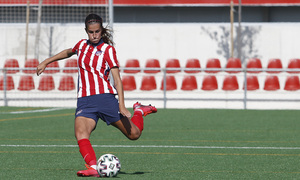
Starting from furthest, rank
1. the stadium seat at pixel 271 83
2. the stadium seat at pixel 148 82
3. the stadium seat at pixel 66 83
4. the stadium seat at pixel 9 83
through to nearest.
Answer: the stadium seat at pixel 148 82 < the stadium seat at pixel 66 83 < the stadium seat at pixel 9 83 < the stadium seat at pixel 271 83

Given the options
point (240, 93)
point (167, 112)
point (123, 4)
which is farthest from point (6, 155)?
point (123, 4)

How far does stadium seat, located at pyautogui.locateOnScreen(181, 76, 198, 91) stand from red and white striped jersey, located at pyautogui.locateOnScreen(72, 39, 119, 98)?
46.6ft

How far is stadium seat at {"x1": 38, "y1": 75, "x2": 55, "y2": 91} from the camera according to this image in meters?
22.1

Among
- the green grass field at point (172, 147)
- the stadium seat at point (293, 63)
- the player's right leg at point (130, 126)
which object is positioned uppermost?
the stadium seat at point (293, 63)

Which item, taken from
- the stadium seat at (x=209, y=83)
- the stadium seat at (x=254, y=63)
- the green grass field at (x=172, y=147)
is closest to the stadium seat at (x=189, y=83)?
the stadium seat at (x=209, y=83)

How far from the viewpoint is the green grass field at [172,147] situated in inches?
311

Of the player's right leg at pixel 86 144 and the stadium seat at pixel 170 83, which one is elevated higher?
the stadium seat at pixel 170 83

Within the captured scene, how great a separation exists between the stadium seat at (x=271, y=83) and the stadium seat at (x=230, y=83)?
979 mm

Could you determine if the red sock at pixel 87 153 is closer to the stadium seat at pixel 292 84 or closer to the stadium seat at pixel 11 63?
the stadium seat at pixel 292 84

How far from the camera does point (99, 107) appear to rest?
754 centimetres

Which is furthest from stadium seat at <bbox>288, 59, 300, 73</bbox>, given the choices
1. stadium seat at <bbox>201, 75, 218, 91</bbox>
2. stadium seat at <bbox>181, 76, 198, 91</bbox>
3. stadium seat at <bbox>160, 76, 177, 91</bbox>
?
stadium seat at <bbox>160, 76, 177, 91</bbox>

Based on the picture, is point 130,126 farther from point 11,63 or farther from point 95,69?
point 11,63

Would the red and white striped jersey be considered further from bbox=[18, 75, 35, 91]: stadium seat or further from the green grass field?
bbox=[18, 75, 35, 91]: stadium seat

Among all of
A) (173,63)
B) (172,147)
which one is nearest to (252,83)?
(173,63)
